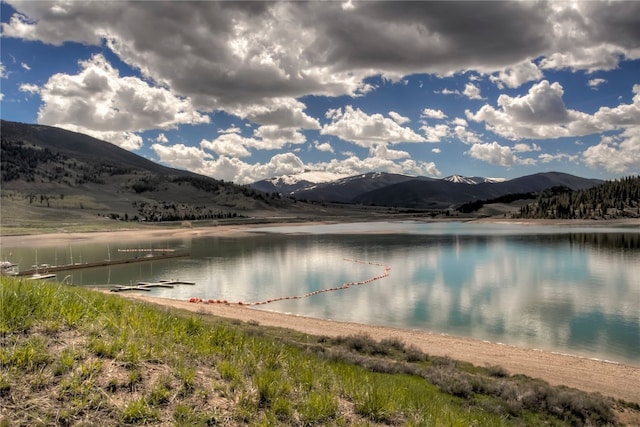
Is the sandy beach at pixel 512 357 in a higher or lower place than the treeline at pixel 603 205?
lower

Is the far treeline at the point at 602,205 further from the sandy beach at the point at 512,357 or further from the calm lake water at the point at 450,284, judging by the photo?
the sandy beach at the point at 512,357

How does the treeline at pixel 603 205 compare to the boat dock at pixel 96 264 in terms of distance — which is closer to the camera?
the boat dock at pixel 96 264

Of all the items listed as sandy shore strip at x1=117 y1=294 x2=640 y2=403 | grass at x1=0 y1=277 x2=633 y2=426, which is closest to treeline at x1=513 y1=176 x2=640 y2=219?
sandy shore strip at x1=117 y1=294 x2=640 y2=403

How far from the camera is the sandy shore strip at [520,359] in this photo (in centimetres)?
1936

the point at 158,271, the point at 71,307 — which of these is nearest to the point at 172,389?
the point at 71,307

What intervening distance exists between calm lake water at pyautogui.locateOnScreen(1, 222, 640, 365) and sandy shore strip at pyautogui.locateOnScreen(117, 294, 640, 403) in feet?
8.97

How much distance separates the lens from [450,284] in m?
50.2

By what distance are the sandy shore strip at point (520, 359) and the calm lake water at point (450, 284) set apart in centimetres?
273

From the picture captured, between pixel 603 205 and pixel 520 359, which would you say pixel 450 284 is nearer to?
pixel 520 359

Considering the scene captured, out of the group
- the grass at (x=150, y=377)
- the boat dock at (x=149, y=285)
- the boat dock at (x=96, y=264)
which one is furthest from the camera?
the boat dock at (x=96, y=264)

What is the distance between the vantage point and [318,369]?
31.6 ft

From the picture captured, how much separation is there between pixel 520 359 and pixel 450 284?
27295mm

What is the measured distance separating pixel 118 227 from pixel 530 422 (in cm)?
16690

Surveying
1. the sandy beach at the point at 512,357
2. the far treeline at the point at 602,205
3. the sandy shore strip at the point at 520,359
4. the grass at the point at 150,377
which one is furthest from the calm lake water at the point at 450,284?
the far treeline at the point at 602,205
